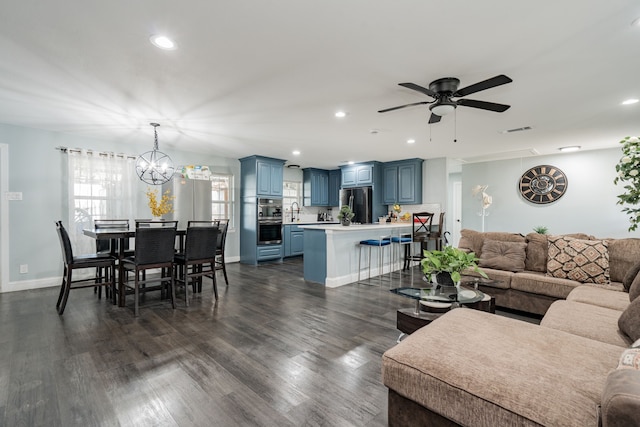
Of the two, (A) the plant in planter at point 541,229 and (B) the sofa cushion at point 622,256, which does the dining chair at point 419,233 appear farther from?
(B) the sofa cushion at point 622,256

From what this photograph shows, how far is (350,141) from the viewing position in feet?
16.5

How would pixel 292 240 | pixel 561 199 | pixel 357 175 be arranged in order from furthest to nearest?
pixel 357 175
pixel 292 240
pixel 561 199

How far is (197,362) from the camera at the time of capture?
2.18 metres

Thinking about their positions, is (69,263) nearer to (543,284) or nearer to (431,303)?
(431,303)

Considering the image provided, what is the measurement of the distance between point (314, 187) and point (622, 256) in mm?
6214

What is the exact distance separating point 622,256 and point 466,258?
209 cm

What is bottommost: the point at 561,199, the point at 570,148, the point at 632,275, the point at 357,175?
the point at 632,275

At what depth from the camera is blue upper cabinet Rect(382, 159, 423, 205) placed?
6719 millimetres

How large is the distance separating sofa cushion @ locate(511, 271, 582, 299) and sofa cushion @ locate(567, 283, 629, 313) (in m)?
0.16

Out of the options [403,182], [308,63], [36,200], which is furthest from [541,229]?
[36,200]

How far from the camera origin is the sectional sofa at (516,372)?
3.03 feet

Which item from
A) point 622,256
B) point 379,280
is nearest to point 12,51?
point 379,280

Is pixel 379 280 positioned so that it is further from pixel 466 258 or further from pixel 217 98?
pixel 217 98

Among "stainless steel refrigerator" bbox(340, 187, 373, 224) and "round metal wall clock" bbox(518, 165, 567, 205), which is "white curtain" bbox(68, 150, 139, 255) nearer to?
"stainless steel refrigerator" bbox(340, 187, 373, 224)
